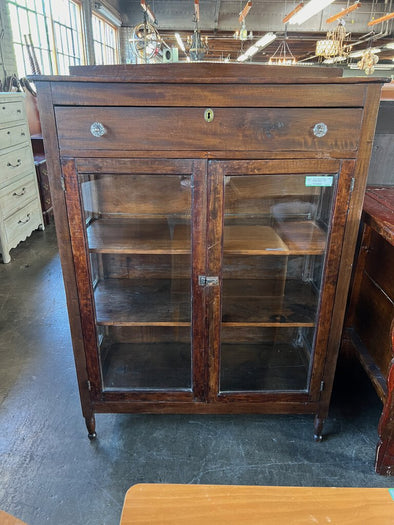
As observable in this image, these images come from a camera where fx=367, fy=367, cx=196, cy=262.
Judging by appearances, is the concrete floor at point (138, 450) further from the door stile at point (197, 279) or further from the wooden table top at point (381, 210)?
the wooden table top at point (381, 210)

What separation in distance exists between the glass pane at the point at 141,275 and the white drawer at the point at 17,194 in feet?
7.24

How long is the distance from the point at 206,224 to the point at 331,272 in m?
0.50

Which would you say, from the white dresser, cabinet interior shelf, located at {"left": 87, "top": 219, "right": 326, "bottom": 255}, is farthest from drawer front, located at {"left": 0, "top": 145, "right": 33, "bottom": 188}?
cabinet interior shelf, located at {"left": 87, "top": 219, "right": 326, "bottom": 255}

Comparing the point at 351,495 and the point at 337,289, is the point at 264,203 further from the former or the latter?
the point at 351,495

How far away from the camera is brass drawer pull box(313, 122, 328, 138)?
1153 millimetres

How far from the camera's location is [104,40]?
7.81 m

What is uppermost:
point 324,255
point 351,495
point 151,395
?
point 324,255

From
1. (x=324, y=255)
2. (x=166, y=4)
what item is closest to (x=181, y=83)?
(x=324, y=255)

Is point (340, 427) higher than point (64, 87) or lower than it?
lower

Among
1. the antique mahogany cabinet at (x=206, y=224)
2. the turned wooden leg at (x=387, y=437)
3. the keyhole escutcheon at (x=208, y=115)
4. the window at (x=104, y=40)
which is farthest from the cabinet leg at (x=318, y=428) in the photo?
the window at (x=104, y=40)

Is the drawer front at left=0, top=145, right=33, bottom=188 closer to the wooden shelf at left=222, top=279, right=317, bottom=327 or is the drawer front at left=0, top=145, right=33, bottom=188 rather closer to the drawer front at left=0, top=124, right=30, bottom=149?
the drawer front at left=0, top=124, right=30, bottom=149

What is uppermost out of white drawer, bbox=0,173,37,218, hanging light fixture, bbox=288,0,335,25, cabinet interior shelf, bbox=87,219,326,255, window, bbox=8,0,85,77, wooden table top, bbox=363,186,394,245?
hanging light fixture, bbox=288,0,335,25

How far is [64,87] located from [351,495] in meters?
1.29

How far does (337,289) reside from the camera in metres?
1.37
